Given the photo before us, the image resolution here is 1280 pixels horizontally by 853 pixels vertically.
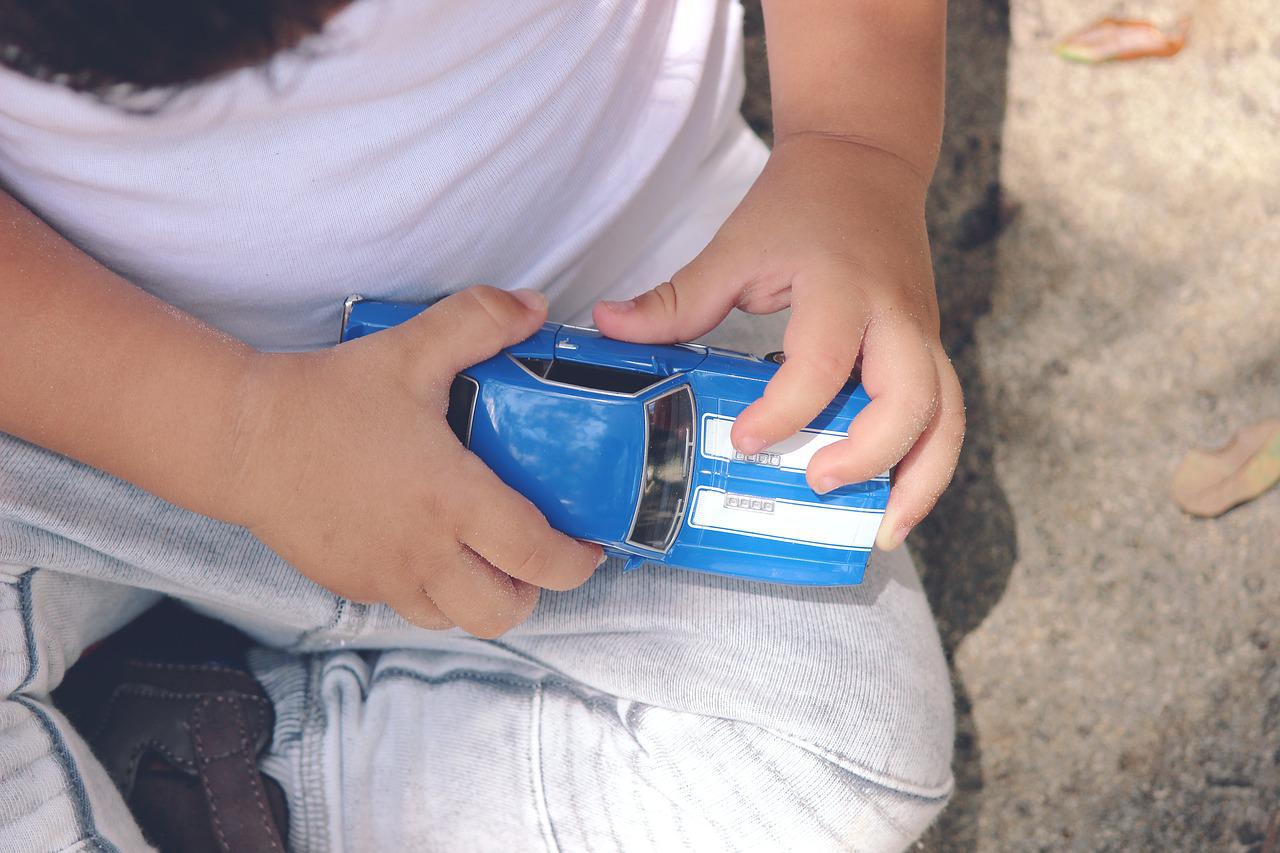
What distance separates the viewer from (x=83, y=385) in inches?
23.3

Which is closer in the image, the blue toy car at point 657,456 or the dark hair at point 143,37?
the dark hair at point 143,37

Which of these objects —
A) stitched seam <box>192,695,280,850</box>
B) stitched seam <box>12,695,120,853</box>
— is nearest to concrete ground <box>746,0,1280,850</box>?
stitched seam <box>192,695,280,850</box>

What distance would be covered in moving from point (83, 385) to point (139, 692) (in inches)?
11.0

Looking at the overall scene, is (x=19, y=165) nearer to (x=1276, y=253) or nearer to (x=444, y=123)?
(x=444, y=123)

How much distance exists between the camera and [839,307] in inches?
25.4

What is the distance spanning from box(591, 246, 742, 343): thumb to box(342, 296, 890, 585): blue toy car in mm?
19

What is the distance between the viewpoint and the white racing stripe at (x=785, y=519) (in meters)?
0.62

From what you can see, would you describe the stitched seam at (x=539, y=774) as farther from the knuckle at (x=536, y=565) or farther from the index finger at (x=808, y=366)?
the index finger at (x=808, y=366)

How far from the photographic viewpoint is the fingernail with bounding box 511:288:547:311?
25.4 inches

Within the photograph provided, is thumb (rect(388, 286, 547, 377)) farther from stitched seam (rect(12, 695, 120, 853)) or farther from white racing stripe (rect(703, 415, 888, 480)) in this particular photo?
stitched seam (rect(12, 695, 120, 853))

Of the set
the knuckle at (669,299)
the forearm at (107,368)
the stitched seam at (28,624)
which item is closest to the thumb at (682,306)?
the knuckle at (669,299)

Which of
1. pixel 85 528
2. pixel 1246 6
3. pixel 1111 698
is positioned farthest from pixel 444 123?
pixel 1246 6

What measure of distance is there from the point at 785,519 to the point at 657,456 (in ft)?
0.29

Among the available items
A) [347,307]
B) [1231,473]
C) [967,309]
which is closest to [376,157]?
[347,307]
